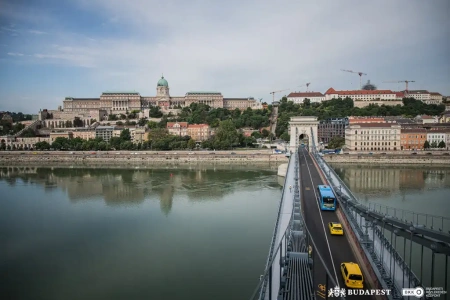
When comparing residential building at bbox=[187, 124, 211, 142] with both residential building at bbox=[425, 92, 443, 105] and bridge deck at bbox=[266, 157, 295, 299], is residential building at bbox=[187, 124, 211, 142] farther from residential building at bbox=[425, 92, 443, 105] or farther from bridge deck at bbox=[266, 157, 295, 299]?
residential building at bbox=[425, 92, 443, 105]

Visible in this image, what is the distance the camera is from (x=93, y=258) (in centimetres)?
571

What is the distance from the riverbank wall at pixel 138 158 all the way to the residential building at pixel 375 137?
4.01m

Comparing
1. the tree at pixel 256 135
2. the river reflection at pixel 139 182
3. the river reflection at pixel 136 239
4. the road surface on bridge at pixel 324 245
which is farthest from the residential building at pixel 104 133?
the road surface on bridge at pixel 324 245

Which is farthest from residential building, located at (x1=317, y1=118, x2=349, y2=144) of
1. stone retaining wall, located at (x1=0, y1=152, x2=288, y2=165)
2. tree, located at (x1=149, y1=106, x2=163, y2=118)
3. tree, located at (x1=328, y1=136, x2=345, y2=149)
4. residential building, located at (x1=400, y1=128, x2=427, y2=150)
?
tree, located at (x1=149, y1=106, x2=163, y2=118)

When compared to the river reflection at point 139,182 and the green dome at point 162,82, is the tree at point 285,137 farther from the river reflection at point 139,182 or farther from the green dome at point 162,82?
the green dome at point 162,82

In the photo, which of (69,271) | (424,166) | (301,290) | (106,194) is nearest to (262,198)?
(106,194)

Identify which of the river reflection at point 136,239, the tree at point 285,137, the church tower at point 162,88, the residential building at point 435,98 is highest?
the church tower at point 162,88

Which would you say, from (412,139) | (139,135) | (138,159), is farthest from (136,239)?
(139,135)

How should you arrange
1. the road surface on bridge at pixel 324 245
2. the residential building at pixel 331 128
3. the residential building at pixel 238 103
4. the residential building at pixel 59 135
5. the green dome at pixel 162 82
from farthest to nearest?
the green dome at pixel 162 82 → the residential building at pixel 238 103 → the residential building at pixel 59 135 → the residential building at pixel 331 128 → the road surface on bridge at pixel 324 245

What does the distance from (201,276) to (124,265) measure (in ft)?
4.21

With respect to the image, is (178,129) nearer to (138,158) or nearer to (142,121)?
(138,158)

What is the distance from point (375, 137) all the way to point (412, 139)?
186 centimetres

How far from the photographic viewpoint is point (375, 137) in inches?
714

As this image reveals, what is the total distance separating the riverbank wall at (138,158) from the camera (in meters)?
18.2
